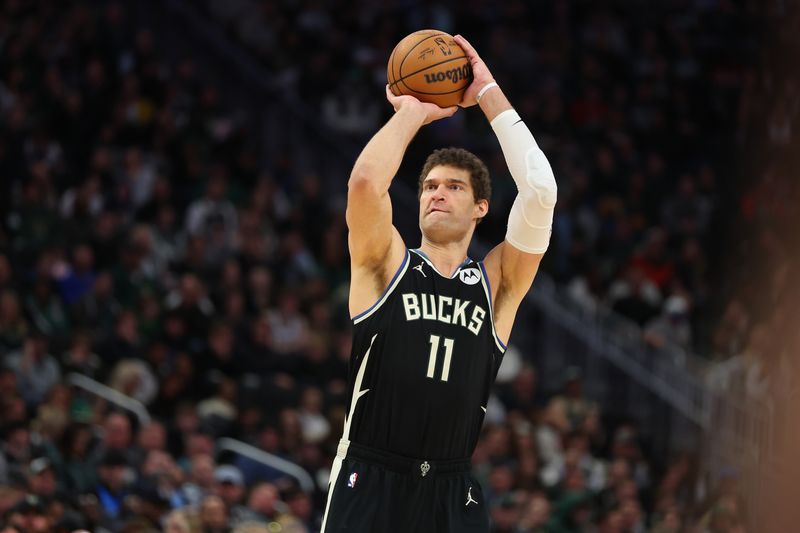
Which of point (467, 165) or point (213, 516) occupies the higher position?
point (467, 165)

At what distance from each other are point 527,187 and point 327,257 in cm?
1043

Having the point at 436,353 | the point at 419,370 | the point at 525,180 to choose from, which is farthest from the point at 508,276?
the point at 419,370

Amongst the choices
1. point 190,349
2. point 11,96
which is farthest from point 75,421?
point 11,96

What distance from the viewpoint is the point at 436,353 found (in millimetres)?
5969

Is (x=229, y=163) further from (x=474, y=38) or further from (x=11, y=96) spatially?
(x=474, y=38)

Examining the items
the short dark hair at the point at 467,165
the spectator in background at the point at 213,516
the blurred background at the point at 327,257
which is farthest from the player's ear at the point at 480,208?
the spectator in background at the point at 213,516

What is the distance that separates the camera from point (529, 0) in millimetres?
21906

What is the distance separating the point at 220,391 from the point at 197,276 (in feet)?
6.46

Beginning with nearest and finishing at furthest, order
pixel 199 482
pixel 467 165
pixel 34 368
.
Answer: pixel 467 165 < pixel 199 482 < pixel 34 368

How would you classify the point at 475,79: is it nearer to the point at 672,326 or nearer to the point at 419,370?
the point at 419,370

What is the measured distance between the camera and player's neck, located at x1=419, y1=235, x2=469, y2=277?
624cm

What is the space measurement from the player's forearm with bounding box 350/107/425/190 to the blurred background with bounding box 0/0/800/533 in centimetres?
452

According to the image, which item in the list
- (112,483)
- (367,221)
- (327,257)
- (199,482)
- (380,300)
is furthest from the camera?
(327,257)

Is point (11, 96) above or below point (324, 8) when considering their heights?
below
